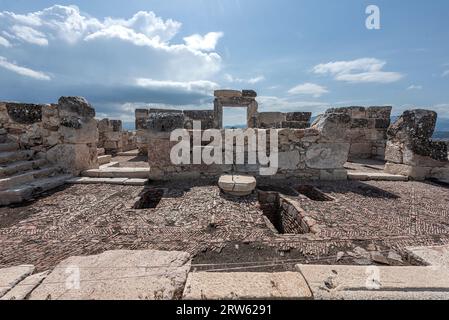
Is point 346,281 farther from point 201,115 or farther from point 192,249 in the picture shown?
point 201,115

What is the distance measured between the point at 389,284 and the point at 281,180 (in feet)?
12.6

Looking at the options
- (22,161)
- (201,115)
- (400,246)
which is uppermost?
(201,115)

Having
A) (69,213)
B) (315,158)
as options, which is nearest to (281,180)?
(315,158)

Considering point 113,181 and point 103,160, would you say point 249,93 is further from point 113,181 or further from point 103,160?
point 113,181

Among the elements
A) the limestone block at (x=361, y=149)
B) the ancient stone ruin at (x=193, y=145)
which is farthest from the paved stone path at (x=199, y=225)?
the limestone block at (x=361, y=149)

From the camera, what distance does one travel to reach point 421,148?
5637 millimetres

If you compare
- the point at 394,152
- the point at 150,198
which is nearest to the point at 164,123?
the point at 150,198

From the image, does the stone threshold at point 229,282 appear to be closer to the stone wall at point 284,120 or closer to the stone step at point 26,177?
the stone step at point 26,177

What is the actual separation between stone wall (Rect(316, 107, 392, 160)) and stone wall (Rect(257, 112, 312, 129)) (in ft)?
4.64

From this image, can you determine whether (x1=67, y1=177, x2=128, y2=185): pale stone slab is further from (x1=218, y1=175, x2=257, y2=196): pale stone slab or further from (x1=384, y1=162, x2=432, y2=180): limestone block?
(x1=384, y1=162, x2=432, y2=180): limestone block

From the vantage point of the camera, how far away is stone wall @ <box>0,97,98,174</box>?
5469 mm

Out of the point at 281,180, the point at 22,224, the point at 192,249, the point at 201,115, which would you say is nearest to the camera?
the point at 192,249

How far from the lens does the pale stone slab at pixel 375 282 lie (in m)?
1.68

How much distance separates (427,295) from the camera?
1.69 m
